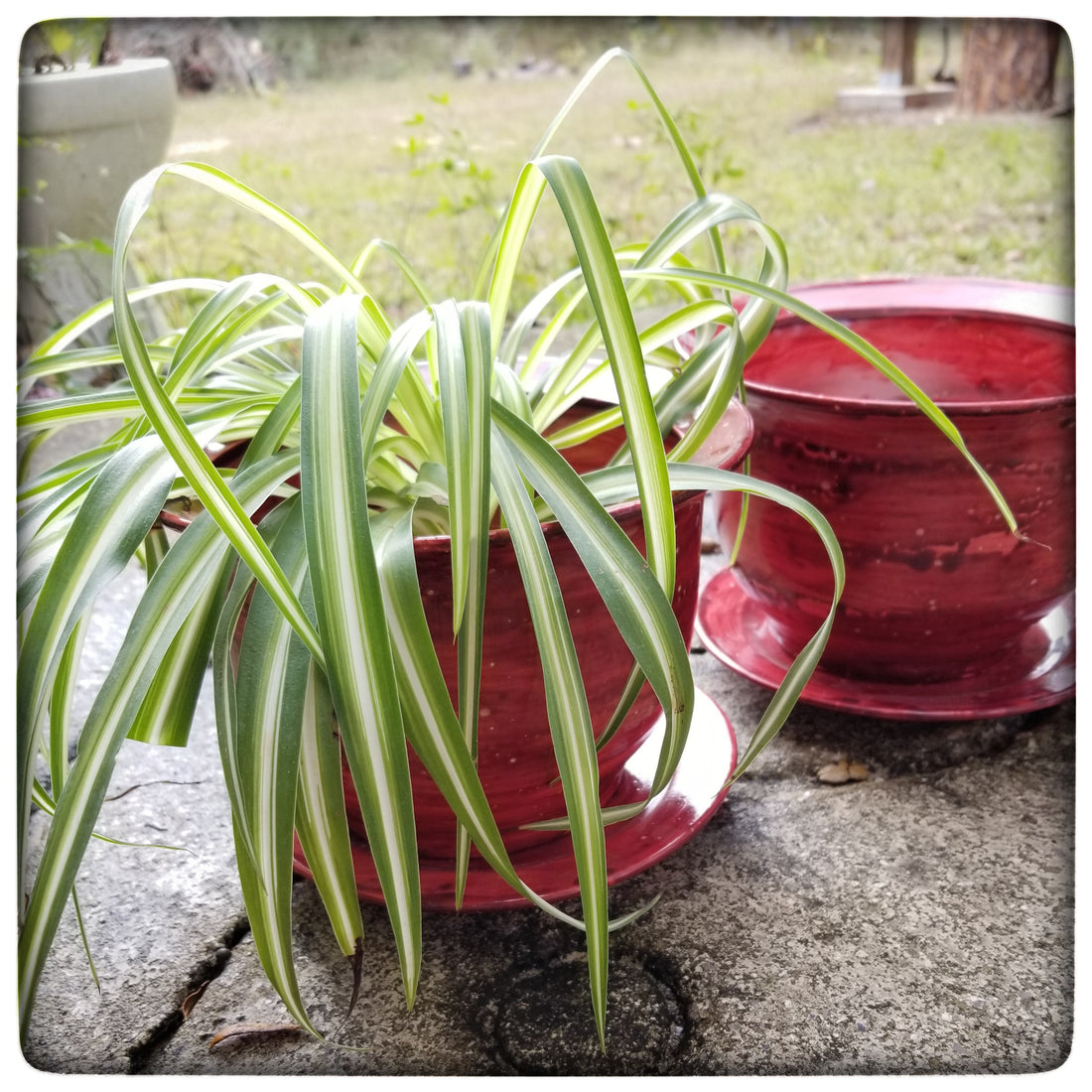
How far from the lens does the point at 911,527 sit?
901 millimetres

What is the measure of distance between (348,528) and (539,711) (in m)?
0.22

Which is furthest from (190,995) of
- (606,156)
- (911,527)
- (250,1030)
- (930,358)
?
(606,156)

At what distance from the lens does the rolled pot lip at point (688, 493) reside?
623mm

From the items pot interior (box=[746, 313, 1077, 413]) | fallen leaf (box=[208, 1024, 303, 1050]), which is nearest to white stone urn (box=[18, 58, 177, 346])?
pot interior (box=[746, 313, 1077, 413])

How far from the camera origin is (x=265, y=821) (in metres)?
0.56

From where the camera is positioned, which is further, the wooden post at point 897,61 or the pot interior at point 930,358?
the wooden post at point 897,61

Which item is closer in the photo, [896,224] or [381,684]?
[381,684]

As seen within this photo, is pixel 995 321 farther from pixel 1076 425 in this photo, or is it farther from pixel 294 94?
pixel 294 94

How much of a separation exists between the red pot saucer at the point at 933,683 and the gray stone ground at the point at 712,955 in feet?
0.15

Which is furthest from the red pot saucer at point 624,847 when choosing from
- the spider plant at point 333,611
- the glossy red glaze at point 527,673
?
the spider plant at point 333,611

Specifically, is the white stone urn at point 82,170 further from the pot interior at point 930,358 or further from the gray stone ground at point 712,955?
the gray stone ground at point 712,955

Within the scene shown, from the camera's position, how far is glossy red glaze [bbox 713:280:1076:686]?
0.87m

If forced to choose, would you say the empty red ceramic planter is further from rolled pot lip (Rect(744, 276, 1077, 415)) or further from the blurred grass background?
the blurred grass background

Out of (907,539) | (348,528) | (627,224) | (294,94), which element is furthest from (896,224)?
(348,528)
